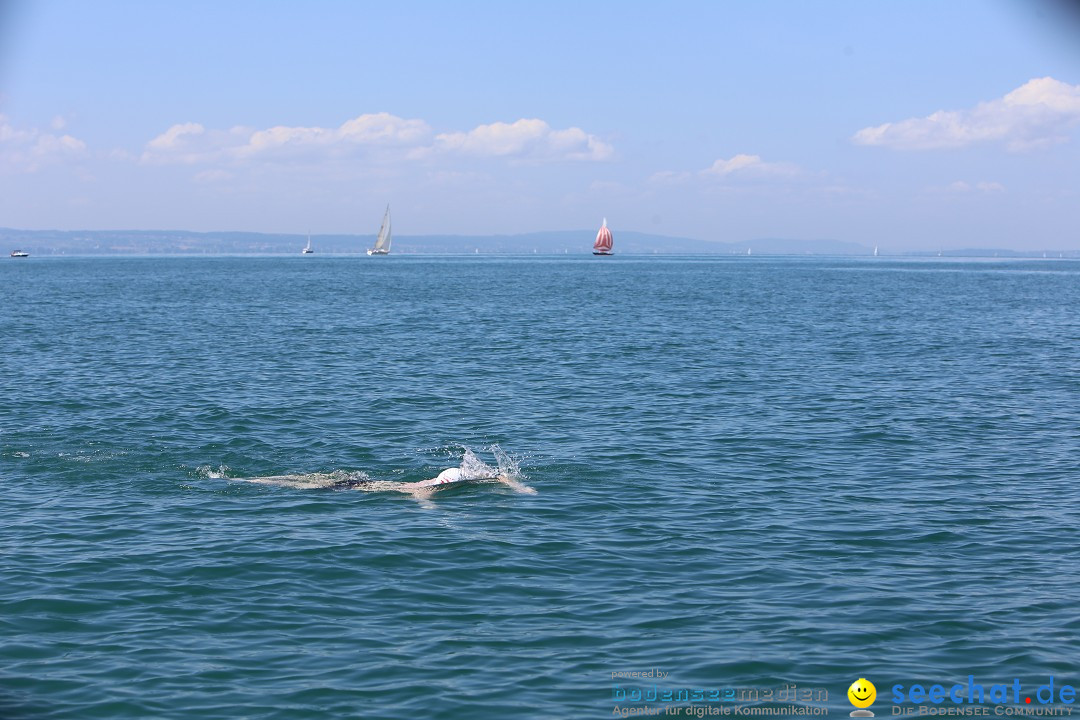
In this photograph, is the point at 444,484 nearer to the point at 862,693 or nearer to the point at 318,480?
the point at 318,480

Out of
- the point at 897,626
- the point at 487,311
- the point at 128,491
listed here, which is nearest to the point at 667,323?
→ the point at 487,311

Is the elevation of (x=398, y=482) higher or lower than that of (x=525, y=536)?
higher

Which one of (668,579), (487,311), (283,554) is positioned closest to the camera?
(668,579)

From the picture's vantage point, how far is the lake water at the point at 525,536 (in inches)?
559

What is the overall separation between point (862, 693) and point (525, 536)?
8547 mm

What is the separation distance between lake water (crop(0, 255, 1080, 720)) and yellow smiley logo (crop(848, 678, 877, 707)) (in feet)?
0.73

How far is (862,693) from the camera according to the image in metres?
13.5

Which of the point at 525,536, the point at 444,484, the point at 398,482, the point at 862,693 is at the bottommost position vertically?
the point at 862,693

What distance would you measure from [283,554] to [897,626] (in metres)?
11.4

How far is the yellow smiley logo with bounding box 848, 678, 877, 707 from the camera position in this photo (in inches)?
523

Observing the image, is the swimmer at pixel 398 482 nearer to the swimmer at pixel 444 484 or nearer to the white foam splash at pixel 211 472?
the swimmer at pixel 444 484

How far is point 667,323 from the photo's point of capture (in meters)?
72.6

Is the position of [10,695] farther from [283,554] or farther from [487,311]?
[487,311]

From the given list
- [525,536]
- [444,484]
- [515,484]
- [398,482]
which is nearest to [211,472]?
[398,482]
